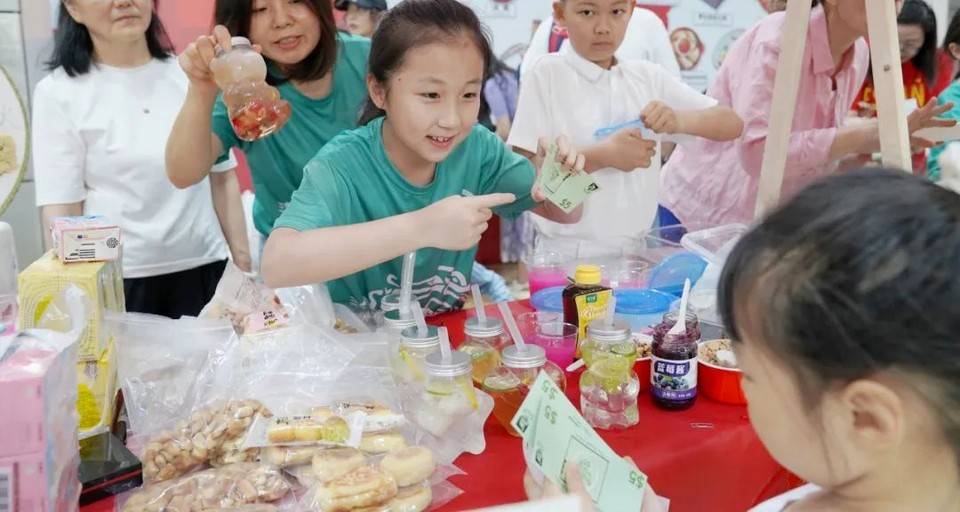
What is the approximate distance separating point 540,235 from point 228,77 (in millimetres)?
1061

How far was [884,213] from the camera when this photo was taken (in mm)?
635

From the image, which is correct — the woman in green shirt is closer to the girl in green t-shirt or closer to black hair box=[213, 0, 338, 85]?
black hair box=[213, 0, 338, 85]

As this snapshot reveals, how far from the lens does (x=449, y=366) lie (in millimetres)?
1071

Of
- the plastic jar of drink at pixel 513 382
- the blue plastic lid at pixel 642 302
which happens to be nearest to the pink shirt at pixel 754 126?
the blue plastic lid at pixel 642 302

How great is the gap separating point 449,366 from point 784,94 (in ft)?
3.31

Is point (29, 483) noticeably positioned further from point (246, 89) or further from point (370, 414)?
point (246, 89)

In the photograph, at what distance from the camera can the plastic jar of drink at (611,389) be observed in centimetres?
115

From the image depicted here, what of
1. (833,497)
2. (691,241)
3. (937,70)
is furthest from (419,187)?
(937,70)

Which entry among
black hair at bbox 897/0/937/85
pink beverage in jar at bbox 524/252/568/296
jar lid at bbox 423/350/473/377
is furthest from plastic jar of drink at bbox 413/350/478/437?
black hair at bbox 897/0/937/85

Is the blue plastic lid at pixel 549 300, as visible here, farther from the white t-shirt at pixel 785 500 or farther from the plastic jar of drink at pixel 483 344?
the white t-shirt at pixel 785 500

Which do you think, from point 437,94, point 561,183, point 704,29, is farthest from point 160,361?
point 704,29

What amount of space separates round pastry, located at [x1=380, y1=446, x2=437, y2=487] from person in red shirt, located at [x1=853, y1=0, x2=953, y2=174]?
2.99 meters

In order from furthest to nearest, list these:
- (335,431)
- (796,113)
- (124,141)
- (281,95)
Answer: (796,113)
(124,141)
(281,95)
(335,431)

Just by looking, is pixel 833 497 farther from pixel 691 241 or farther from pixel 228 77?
pixel 228 77
